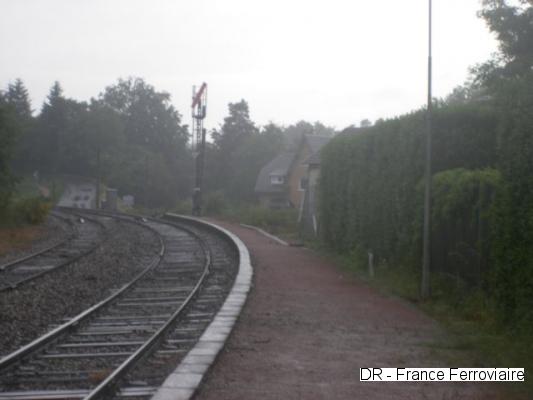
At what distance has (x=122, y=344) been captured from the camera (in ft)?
36.4

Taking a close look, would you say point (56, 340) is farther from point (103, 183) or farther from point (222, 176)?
point (103, 183)

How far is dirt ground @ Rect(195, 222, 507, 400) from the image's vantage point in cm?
820

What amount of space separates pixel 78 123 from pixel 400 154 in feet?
306

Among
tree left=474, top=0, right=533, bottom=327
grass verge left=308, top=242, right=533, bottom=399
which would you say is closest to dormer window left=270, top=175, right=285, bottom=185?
grass verge left=308, top=242, right=533, bottom=399

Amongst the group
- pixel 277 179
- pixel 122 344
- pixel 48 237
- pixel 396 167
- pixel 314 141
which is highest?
pixel 314 141

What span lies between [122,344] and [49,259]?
1376 cm

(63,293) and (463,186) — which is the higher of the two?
(463,186)

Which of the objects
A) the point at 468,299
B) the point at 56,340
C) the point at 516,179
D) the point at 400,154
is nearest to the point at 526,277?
the point at 516,179

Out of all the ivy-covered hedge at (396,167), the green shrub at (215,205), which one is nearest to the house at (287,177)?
the green shrub at (215,205)

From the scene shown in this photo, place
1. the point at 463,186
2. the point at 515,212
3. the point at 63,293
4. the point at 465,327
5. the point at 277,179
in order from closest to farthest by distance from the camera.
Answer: the point at 515,212
the point at 465,327
the point at 463,186
the point at 63,293
the point at 277,179

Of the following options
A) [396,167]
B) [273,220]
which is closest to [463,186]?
[396,167]

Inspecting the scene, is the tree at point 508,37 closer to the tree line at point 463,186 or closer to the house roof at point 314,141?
the tree line at point 463,186

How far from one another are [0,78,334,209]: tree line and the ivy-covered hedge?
5197cm

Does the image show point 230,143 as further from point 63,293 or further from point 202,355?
point 202,355
